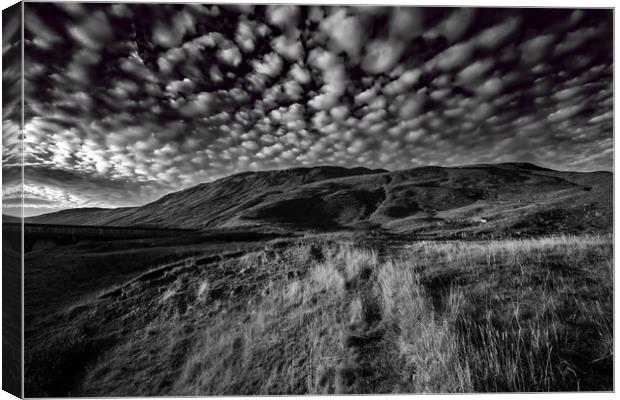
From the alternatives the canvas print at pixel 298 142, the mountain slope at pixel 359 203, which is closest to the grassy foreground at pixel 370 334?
the canvas print at pixel 298 142

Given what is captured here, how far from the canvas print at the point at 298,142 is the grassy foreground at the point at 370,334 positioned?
0.8 inches

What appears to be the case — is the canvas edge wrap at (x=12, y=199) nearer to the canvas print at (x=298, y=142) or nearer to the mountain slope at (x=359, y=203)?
the canvas print at (x=298, y=142)

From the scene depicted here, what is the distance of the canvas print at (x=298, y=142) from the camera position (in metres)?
2.91

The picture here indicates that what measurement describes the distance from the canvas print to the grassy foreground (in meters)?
0.02

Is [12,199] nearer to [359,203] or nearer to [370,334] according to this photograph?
[370,334]

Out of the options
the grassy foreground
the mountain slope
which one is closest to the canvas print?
the grassy foreground

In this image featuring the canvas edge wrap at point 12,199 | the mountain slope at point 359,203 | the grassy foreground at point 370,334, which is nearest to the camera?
the grassy foreground at point 370,334

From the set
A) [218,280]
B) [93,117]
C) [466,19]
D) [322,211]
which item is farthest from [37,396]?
[322,211]

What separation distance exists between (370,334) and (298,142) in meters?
3.51

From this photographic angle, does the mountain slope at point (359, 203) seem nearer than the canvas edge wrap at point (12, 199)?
No

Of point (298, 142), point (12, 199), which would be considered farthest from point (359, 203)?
point (12, 199)

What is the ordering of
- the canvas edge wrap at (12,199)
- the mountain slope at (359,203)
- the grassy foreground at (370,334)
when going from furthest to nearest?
the mountain slope at (359,203) → the canvas edge wrap at (12,199) → the grassy foreground at (370,334)

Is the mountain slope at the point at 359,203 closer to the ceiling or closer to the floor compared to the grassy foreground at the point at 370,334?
closer to the ceiling

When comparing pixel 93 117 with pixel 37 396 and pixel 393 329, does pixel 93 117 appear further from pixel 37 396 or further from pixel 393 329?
pixel 393 329
